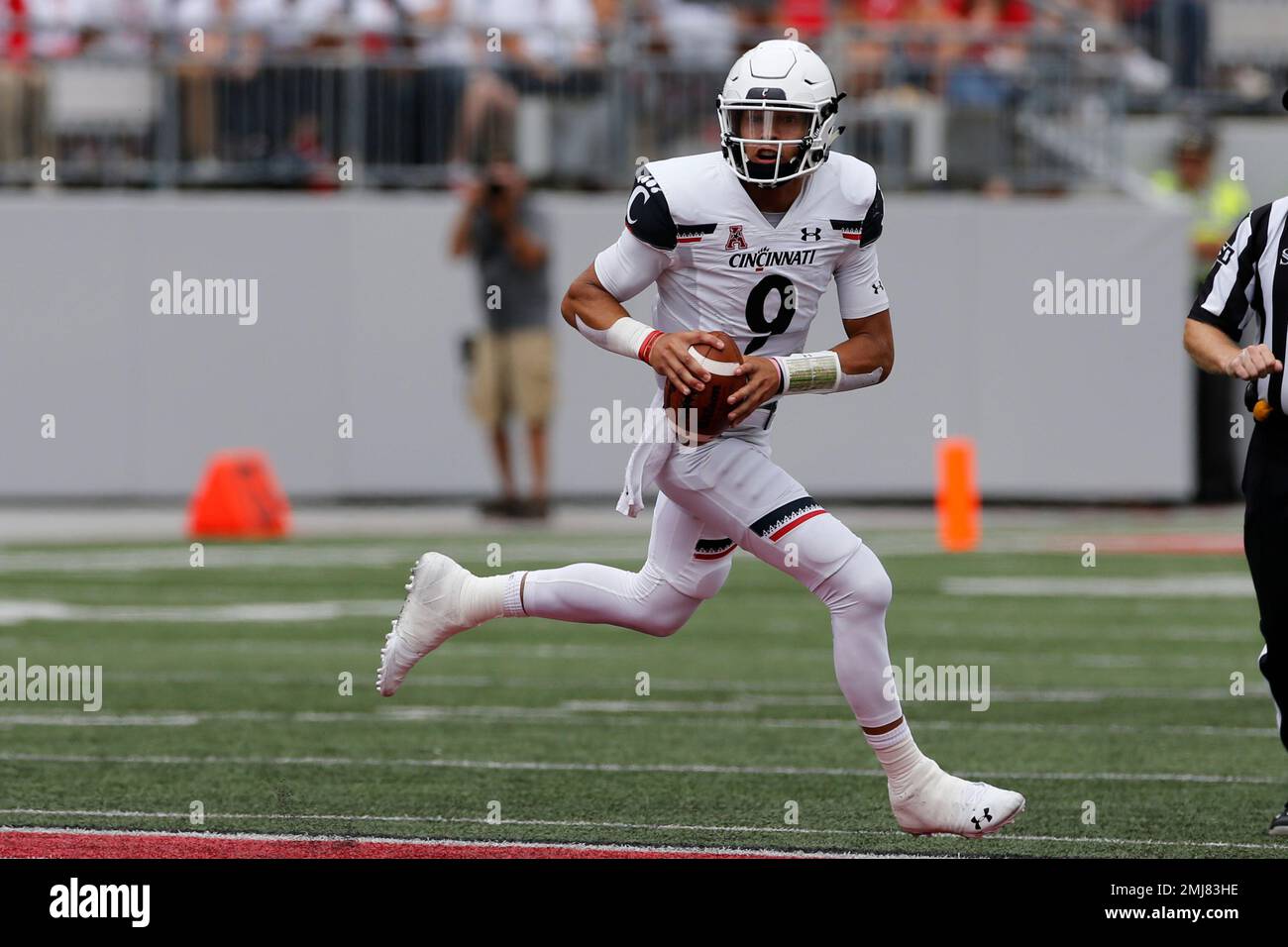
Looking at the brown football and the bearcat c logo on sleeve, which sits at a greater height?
the bearcat c logo on sleeve

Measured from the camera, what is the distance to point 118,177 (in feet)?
65.2

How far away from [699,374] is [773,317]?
43 cm

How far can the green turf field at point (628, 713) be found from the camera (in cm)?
752

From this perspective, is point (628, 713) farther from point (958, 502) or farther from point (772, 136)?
point (958, 502)

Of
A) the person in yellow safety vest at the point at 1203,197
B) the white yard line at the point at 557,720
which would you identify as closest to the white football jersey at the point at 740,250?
the white yard line at the point at 557,720

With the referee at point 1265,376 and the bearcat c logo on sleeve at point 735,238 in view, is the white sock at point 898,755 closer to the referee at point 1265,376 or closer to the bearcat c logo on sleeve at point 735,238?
the referee at point 1265,376

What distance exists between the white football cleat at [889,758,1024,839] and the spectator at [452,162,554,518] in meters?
11.2

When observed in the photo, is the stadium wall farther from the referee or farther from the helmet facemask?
the helmet facemask

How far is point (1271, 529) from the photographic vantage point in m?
7.07

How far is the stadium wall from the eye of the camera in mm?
19609

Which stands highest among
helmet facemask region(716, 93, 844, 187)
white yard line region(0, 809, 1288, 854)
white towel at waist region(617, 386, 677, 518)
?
helmet facemask region(716, 93, 844, 187)

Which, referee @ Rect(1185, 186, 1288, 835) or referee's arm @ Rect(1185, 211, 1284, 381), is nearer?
referee @ Rect(1185, 186, 1288, 835)

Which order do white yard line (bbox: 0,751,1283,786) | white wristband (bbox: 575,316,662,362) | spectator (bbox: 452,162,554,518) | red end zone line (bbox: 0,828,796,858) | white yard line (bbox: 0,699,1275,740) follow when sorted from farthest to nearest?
spectator (bbox: 452,162,554,518)
white yard line (bbox: 0,699,1275,740)
white yard line (bbox: 0,751,1283,786)
white wristband (bbox: 575,316,662,362)
red end zone line (bbox: 0,828,796,858)

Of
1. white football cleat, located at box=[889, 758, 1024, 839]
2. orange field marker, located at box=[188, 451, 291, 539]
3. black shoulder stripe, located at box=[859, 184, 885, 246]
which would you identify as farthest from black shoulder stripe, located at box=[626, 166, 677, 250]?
orange field marker, located at box=[188, 451, 291, 539]
